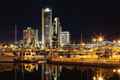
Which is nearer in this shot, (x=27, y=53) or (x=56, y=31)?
(x=27, y=53)

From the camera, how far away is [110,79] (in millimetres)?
36344

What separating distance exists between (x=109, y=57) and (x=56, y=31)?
32.0 m

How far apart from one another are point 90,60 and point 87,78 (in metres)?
19.1

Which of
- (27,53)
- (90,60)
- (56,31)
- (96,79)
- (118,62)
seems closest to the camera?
(96,79)

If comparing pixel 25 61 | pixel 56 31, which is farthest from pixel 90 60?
pixel 56 31

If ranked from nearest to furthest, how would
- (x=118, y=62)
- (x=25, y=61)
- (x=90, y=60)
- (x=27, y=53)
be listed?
(x=118, y=62) < (x=90, y=60) < (x=25, y=61) < (x=27, y=53)

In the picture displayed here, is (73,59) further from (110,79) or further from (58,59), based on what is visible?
(110,79)

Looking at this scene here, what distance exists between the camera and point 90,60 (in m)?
56.4

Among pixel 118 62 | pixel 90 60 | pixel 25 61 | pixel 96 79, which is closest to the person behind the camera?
pixel 96 79

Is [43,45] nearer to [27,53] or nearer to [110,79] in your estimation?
[27,53]

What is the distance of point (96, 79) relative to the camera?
35.8 meters

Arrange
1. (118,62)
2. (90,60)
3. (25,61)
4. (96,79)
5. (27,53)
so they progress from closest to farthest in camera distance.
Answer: (96,79), (118,62), (90,60), (25,61), (27,53)

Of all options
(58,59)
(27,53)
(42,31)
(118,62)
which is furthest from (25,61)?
(42,31)

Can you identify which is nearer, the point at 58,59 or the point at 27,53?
the point at 58,59
